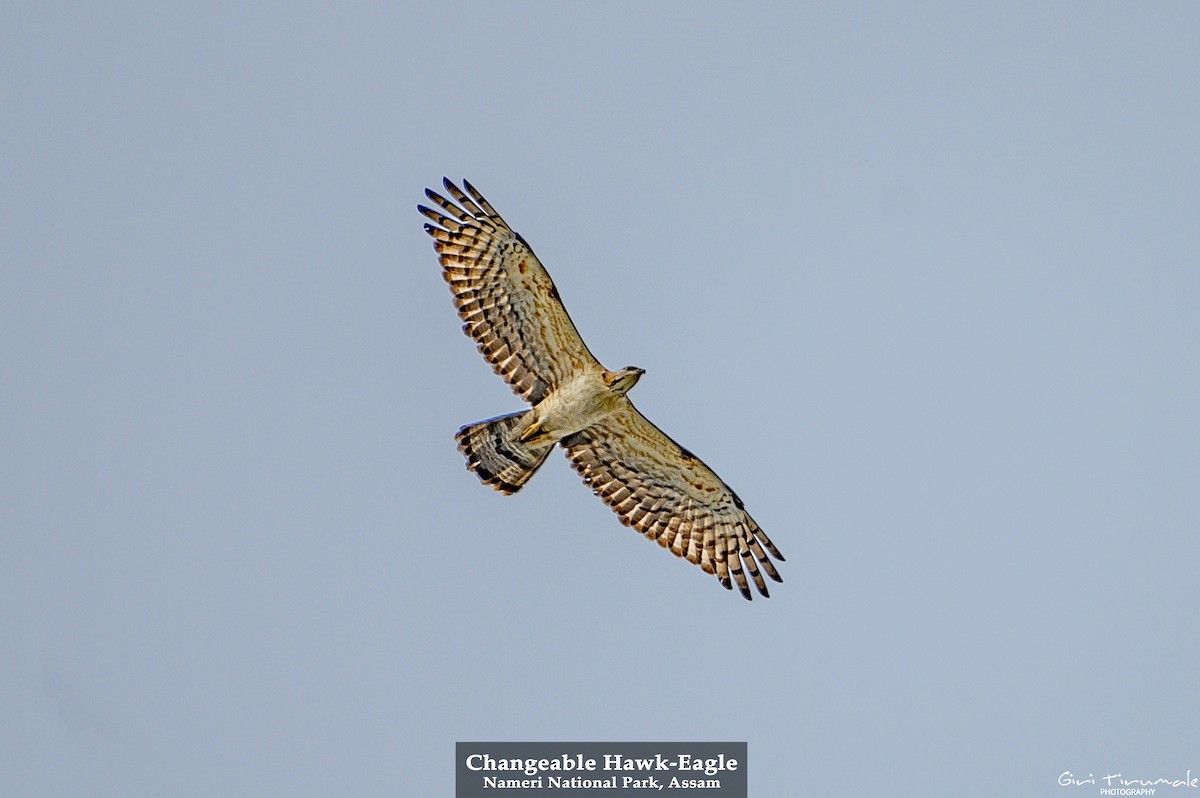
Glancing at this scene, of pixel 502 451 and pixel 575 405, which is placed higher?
pixel 575 405

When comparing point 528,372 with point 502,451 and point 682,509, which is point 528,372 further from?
point 682,509

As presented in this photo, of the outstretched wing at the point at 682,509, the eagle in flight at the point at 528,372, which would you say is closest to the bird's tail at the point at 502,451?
the eagle in flight at the point at 528,372

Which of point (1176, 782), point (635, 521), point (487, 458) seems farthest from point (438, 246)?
point (1176, 782)

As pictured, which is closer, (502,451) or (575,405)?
(575,405)

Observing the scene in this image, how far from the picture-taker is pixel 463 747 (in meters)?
25.2

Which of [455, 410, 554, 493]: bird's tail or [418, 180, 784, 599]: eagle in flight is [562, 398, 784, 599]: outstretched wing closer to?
[418, 180, 784, 599]: eagle in flight

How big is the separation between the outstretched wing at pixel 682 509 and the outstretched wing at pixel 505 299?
1.27 meters

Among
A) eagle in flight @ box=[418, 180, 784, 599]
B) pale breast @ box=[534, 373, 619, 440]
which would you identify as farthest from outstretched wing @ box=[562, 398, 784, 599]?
pale breast @ box=[534, 373, 619, 440]

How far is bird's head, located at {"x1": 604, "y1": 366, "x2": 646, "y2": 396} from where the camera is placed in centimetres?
2128

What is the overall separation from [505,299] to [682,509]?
380cm

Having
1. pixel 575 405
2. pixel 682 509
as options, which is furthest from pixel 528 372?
pixel 682 509

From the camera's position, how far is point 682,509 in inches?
912

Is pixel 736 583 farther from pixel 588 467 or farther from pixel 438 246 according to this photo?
pixel 438 246

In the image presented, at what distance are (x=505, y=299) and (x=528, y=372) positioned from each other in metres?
0.99
